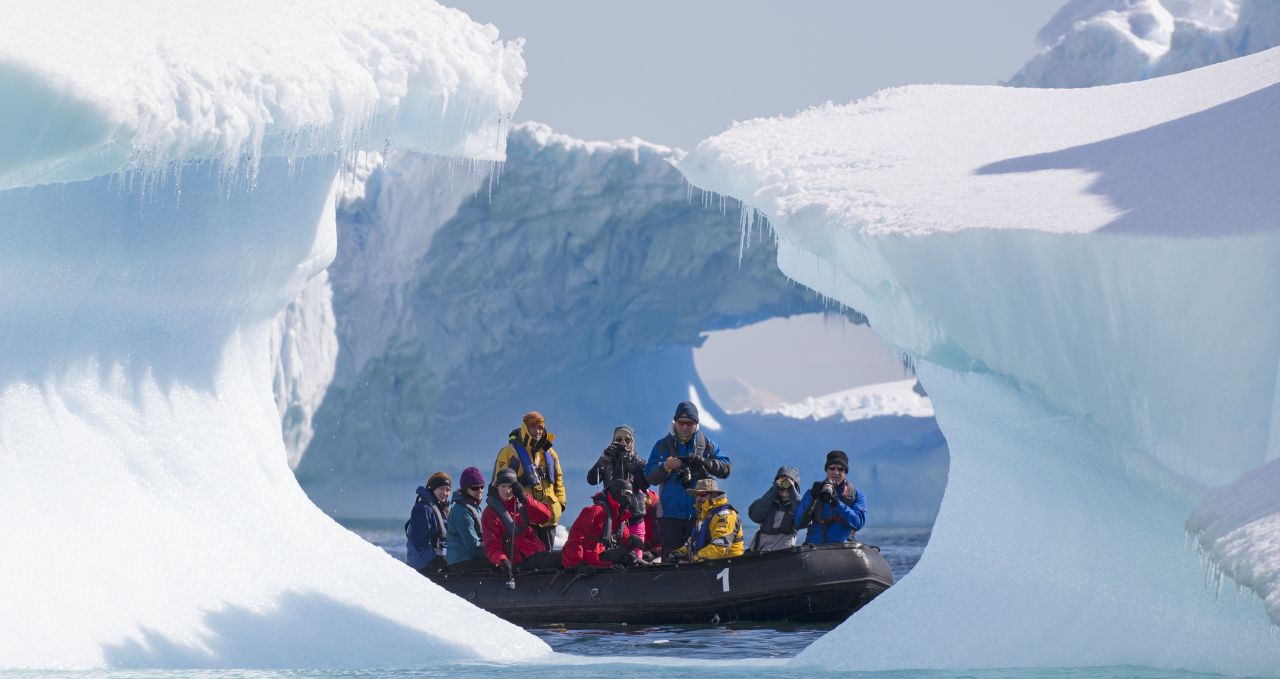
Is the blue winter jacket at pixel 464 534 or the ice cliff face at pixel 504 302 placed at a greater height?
the ice cliff face at pixel 504 302

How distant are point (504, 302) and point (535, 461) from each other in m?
14.0

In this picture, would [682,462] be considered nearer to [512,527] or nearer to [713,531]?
[713,531]

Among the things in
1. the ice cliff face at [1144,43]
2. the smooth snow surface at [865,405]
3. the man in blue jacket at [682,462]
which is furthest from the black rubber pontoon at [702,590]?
the smooth snow surface at [865,405]

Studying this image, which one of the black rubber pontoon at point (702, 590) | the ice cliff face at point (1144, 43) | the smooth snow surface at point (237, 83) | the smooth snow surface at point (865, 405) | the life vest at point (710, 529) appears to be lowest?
the black rubber pontoon at point (702, 590)

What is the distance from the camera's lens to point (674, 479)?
10125 mm

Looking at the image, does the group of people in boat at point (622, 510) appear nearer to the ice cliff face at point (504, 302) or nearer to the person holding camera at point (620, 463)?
the person holding camera at point (620, 463)

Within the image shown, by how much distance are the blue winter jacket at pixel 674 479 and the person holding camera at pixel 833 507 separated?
611 mm

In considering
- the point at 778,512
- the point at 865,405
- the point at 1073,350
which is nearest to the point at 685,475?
the point at 778,512

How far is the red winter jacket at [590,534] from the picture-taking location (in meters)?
10.4

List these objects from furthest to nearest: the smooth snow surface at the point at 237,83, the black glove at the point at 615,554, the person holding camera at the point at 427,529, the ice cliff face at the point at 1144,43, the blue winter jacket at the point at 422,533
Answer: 1. the ice cliff face at the point at 1144,43
2. the blue winter jacket at the point at 422,533
3. the person holding camera at the point at 427,529
4. the black glove at the point at 615,554
5. the smooth snow surface at the point at 237,83

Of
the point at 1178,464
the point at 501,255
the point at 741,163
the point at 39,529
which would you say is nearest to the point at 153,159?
the point at 39,529

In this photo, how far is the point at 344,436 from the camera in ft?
80.8

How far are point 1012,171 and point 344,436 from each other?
1851 centimetres

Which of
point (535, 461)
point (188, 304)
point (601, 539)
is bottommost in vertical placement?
point (601, 539)
